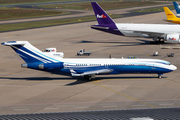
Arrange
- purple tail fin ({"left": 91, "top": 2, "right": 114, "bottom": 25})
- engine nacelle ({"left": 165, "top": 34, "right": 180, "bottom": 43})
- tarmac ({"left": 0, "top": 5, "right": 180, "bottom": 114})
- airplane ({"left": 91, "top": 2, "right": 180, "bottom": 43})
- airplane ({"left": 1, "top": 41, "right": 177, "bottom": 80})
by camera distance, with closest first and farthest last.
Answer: tarmac ({"left": 0, "top": 5, "right": 180, "bottom": 114}) → airplane ({"left": 1, "top": 41, "right": 177, "bottom": 80}) → engine nacelle ({"left": 165, "top": 34, "right": 180, "bottom": 43}) → airplane ({"left": 91, "top": 2, "right": 180, "bottom": 43}) → purple tail fin ({"left": 91, "top": 2, "right": 114, "bottom": 25})

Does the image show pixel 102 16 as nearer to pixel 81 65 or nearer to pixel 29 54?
pixel 81 65

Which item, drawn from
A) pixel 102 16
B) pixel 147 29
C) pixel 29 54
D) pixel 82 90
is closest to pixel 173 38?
pixel 147 29

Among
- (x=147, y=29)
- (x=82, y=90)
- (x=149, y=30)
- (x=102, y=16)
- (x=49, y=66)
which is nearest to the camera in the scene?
(x=82, y=90)

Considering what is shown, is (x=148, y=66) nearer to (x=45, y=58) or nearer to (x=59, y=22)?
(x=45, y=58)

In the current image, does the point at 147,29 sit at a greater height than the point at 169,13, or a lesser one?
lesser

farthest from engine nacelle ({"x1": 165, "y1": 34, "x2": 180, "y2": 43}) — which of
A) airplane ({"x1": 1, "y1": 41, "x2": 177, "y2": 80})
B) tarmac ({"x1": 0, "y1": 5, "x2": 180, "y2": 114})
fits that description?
airplane ({"x1": 1, "y1": 41, "x2": 177, "y2": 80})

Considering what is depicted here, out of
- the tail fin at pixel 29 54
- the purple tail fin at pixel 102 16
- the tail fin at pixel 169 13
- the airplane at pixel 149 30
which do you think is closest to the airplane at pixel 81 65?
the tail fin at pixel 29 54

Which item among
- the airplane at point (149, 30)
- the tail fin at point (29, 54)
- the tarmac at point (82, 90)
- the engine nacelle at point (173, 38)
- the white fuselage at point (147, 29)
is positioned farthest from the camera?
the white fuselage at point (147, 29)

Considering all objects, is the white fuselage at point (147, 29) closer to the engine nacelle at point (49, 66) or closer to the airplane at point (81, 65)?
the airplane at point (81, 65)

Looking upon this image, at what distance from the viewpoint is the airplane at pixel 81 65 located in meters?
49.8

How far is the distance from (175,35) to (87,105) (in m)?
52.7

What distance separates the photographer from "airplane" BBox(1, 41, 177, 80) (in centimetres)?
4984

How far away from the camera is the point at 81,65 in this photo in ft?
166

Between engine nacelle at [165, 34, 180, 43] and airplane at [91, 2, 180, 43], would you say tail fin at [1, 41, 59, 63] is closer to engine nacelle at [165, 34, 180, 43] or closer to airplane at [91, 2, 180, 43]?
airplane at [91, 2, 180, 43]
